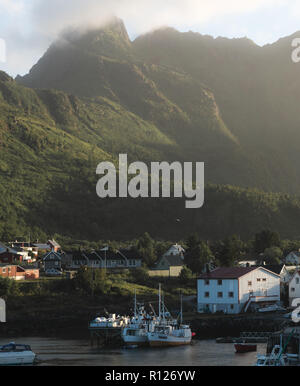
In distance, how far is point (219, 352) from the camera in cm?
6719

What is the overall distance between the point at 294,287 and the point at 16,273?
45.2 meters

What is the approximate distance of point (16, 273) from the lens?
115625 mm

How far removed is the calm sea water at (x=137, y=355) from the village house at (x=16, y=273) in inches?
1381

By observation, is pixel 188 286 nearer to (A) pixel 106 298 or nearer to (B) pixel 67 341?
(A) pixel 106 298

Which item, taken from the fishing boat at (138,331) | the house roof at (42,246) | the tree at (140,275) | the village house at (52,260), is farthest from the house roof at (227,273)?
the house roof at (42,246)

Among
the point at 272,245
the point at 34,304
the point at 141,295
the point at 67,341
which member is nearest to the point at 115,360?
the point at 67,341

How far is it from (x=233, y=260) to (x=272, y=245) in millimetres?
28795

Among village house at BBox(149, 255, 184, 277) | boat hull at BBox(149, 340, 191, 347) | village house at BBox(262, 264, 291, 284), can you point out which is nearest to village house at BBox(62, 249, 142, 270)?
village house at BBox(149, 255, 184, 277)

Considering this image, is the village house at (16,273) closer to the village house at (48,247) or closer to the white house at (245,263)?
the white house at (245,263)

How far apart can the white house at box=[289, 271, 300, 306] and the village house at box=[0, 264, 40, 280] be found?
142 ft

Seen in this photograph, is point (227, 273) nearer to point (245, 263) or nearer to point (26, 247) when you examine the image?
point (245, 263)

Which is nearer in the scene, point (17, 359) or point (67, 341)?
point (17, 359)

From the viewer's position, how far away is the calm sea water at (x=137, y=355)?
6119 cm

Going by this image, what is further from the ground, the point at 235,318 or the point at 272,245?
the point at 272,245
